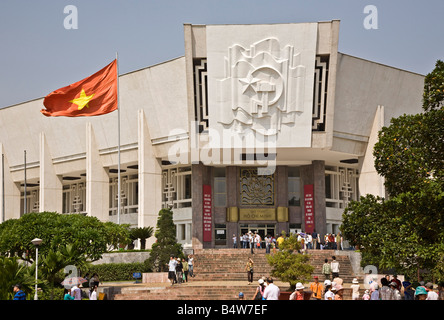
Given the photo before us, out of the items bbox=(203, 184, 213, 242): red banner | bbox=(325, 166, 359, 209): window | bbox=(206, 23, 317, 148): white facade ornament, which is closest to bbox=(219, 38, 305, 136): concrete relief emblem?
bbox=(206, 23, 317, 148): white facade ornament

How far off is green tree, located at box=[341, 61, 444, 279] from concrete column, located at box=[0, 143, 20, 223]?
4034 cm

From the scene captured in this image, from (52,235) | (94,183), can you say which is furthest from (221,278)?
(94,183)

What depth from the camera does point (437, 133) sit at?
60.0ft

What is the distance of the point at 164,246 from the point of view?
36750mm

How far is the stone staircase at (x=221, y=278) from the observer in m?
28.3

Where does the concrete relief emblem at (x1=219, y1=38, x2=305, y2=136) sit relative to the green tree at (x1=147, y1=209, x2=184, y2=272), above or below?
above

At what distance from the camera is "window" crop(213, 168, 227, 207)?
156ft

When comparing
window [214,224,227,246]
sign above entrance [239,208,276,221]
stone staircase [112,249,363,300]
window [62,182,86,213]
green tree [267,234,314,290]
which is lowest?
stone staircase [112,249,363,300]

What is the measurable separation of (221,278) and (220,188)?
1271 cm

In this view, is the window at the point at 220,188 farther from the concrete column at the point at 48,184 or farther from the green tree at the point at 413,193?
the green tree at the point at 413,193

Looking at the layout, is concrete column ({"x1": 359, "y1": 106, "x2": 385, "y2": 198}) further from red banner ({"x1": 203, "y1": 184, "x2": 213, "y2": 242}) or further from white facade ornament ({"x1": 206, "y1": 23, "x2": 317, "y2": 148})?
red banner ({"x1": 203, "y1": 184, "x2": 213, "y2": 242})

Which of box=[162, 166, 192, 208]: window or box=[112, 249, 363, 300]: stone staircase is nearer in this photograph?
box=[112, 249, 363, 300]: stone staircase

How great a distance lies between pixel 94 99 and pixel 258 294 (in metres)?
23.9

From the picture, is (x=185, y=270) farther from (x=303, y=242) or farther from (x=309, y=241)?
(x=309, y=241)
